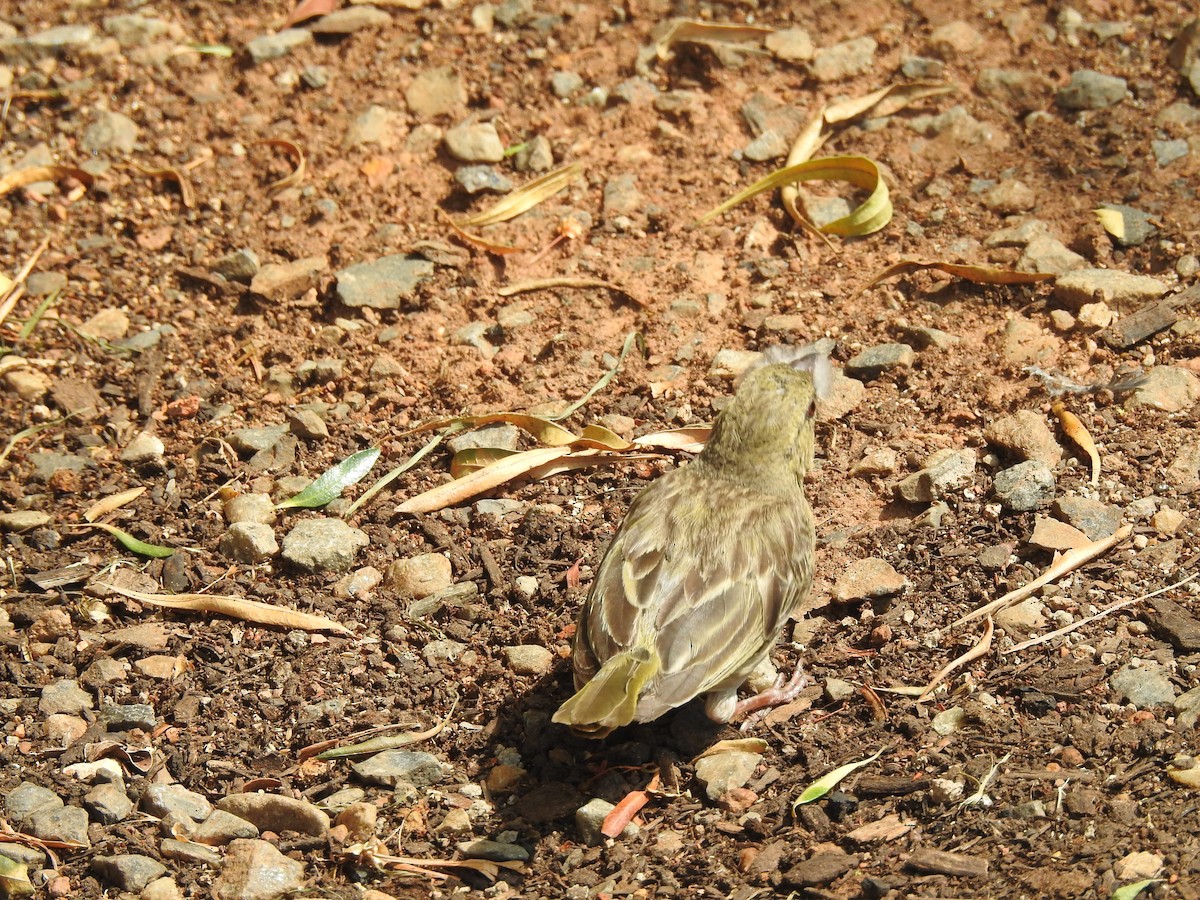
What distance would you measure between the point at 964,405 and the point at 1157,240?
5.13ft

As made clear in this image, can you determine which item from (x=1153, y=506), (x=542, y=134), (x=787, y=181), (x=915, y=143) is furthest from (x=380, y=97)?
(x=1153, y=506)

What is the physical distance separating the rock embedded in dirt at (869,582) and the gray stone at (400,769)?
1.86m

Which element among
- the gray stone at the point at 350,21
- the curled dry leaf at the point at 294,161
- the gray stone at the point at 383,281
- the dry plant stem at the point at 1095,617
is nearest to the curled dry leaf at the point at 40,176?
the curled dry leaf at the point at 294,161

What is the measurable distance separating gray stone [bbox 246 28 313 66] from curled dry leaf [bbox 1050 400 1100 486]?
5.21 metres

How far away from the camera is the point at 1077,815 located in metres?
4.45

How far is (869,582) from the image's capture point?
5555 millimetres

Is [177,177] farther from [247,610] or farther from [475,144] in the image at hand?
Answer: [247,610]

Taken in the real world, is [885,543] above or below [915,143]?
below

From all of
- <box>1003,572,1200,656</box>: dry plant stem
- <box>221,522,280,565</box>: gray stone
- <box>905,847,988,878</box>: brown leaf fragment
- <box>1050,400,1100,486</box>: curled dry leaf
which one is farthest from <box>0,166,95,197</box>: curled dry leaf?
<box>905,847,988,878</box>: brown leaf fragment

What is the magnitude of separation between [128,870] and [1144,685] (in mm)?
3793

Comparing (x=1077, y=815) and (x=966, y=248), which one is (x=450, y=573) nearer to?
(x=1077, y=815)

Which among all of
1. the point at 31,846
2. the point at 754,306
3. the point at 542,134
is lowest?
the point at 31,846

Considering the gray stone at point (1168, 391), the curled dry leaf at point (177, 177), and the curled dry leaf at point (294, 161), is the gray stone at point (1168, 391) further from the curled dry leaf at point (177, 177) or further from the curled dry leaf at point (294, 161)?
the curled dry leaf at point (177, 177)

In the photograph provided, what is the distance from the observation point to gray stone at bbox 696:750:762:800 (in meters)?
4.97
